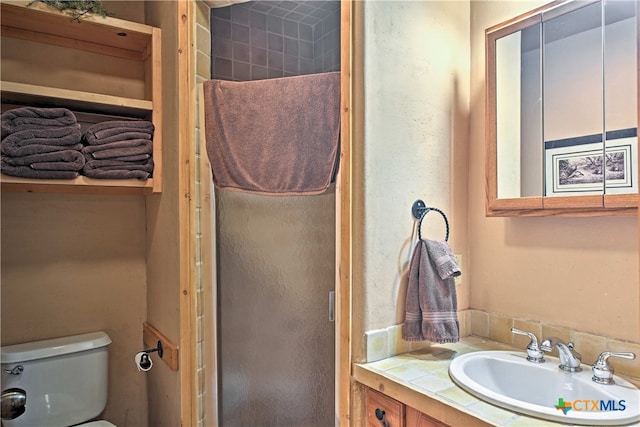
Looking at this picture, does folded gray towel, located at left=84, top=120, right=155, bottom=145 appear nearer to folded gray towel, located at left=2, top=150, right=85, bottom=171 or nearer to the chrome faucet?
folded gray towel, located at left=2, top=150, right=85, bottom=171

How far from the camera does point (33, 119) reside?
62.7 inches

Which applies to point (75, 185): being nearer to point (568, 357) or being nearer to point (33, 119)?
point (33, 119)

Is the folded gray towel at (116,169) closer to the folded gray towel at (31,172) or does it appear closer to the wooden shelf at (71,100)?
the folded gray towel at (31,172)

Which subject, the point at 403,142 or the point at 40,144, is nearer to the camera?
the point at 403,142

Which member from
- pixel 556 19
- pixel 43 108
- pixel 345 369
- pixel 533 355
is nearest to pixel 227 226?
pixel 345 369

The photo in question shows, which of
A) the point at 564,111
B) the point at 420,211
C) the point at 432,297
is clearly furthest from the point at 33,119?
the point at 564,111

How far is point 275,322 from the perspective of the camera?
168 cm

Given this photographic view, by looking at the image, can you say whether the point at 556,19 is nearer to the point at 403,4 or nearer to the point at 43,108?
the point at 403,4

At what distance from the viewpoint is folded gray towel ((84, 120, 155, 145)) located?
1700 mm

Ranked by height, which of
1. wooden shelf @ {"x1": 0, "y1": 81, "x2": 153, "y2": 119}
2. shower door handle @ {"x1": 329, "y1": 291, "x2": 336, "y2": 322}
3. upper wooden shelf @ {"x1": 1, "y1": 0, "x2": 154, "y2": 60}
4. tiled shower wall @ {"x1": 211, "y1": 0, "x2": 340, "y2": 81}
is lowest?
shower door handle @ {"x1": 329, "y1": 291, "x2": 336, "y2": 322}

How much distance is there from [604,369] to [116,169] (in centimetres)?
183

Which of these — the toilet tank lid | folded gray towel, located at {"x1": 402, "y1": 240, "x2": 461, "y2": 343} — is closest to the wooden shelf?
the toilet tank lid

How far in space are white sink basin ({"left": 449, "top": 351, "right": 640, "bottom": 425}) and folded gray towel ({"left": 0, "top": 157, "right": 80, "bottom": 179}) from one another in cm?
156

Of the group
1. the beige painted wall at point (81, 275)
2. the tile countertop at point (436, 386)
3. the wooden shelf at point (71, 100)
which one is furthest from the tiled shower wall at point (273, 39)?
the tile countertop at point (436, 386)
